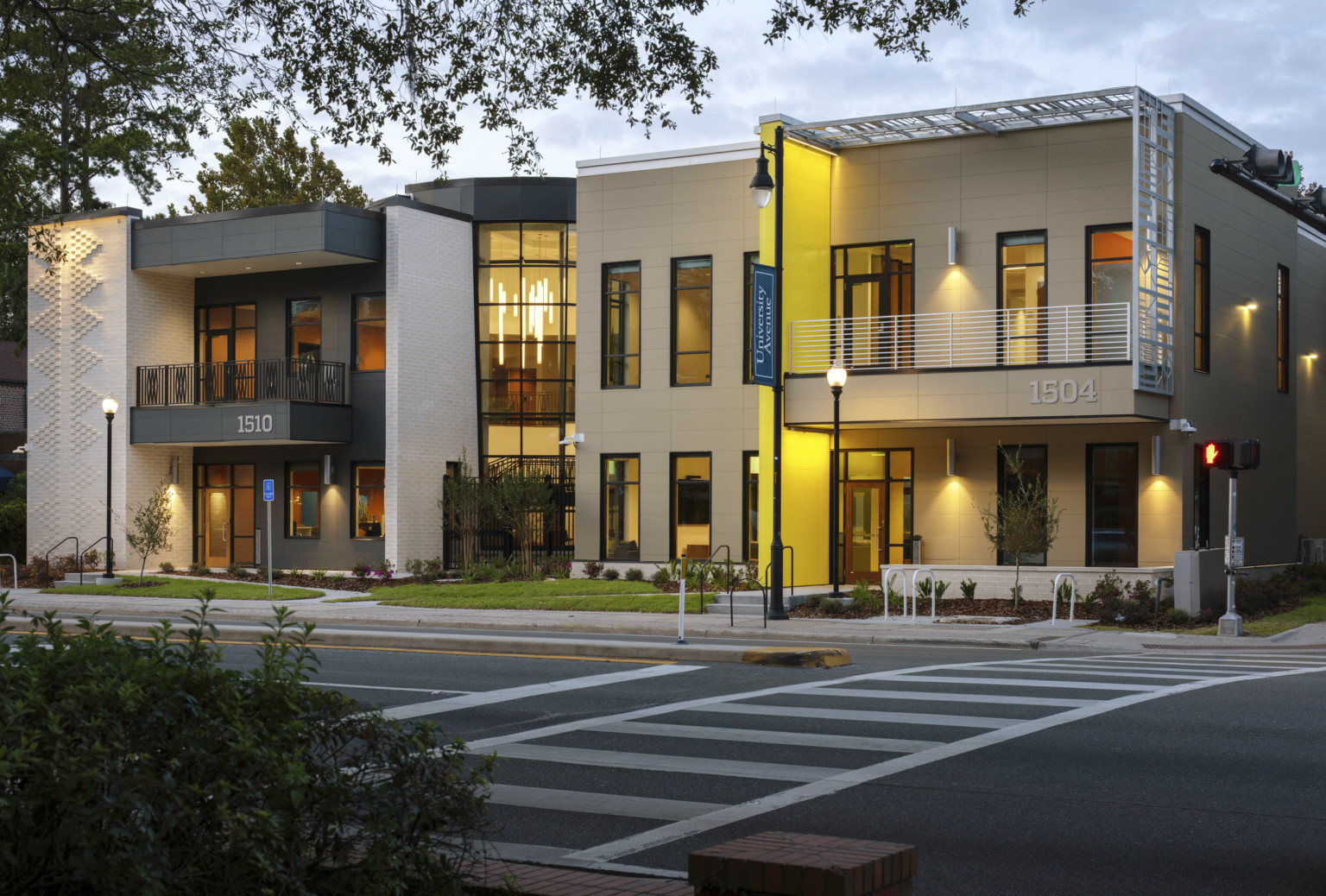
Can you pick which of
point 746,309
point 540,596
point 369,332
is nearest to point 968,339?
point 746,309

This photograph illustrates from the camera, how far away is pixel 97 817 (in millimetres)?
4129

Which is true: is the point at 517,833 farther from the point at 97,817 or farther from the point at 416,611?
the point at 416,611

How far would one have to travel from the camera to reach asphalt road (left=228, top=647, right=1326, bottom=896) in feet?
23.9

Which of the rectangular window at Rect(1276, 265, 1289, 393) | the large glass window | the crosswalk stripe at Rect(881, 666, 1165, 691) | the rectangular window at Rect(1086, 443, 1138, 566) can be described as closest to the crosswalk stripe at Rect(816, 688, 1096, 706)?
the crosswalk stripe at Rect(881, 666, 1165, 691)

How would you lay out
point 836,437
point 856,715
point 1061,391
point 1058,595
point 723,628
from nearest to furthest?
point 856,715, point 723,628, point 1058,595, point 836,437, point 1061,391

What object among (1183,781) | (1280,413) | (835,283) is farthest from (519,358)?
(1183,781)

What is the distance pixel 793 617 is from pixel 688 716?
11.7 m

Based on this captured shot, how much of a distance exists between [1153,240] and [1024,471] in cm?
510

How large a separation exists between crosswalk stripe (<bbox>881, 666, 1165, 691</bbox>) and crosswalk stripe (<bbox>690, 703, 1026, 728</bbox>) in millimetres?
2332

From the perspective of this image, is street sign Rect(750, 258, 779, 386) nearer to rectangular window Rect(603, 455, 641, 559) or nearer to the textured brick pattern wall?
rectangular window Rect(603, 455, 641, 559)

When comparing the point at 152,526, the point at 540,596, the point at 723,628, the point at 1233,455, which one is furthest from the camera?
the point at 152,526

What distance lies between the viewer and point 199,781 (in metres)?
4.52

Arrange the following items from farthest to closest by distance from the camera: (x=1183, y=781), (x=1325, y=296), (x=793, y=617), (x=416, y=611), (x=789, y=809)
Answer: (x=1325, y=296) → (x=416, y=611) → (x=793, y=617) → (x=1183, y=781) → (x=789, y=809)

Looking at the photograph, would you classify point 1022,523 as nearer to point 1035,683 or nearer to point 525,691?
point 1035,683
